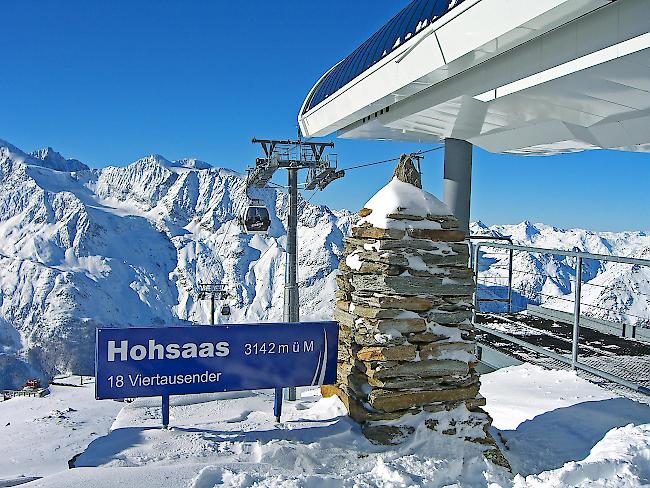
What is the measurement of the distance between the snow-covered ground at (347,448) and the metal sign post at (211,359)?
35 centimetres

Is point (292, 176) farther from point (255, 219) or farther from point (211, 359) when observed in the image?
point (211, 359)

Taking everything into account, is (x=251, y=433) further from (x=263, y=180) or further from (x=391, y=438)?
(x=263, y=180)

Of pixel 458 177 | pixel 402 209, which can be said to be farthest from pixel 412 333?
pixel 458 177

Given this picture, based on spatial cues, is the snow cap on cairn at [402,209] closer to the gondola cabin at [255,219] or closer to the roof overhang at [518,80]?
the roof overhang at [518,80]

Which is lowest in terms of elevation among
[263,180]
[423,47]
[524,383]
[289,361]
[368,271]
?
[524,383]

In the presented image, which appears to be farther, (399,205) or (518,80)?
(518,80)

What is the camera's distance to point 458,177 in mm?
10422

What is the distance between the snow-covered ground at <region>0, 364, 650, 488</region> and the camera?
3775 millimetres

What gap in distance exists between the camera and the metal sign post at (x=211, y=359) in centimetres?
477

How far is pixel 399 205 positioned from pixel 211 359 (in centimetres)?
215

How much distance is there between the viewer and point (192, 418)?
536cm

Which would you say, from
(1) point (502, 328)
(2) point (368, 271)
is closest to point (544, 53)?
(2) point (368, 271)

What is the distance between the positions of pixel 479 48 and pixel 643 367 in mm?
4831

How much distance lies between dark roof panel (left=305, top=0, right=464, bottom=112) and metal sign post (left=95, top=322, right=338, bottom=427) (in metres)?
3.60
